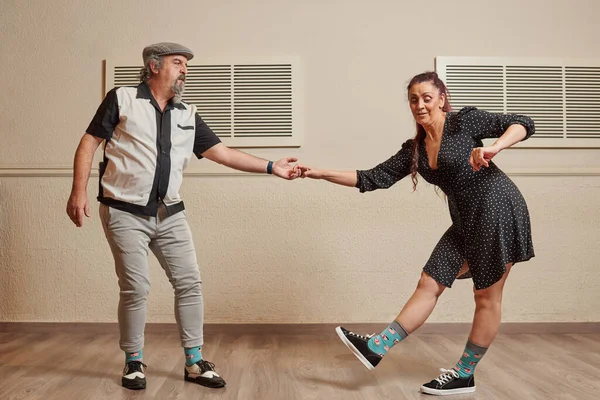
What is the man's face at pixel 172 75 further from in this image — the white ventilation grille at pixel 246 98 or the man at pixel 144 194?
the white ventilation grille at pixel 246 98

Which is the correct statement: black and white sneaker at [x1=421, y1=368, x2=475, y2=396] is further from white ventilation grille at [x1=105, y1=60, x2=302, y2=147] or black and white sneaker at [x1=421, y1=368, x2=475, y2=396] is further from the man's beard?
white ventilation grille at [x1=105, y1=60, x2=302, y2=147]

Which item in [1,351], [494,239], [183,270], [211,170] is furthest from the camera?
[211,170]

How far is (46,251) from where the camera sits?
369 centimetres

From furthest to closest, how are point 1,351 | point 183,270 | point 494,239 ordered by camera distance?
point 1,351
point 183,270
point 494,239

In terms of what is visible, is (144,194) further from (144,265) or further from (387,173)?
(387,173)

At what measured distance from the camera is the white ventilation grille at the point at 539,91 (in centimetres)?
368

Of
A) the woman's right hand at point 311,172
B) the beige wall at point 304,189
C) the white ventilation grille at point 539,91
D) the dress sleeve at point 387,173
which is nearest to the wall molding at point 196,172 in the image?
the beige wall at point 304,189

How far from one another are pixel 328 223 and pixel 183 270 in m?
1.33

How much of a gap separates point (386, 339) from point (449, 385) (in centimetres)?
30

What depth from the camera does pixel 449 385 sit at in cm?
231

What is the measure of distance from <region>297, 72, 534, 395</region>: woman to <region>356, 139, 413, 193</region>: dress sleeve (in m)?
0.11

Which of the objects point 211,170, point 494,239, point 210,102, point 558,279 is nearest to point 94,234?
point 211,170

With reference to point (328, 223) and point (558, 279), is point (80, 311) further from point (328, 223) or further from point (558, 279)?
point (558, 279)

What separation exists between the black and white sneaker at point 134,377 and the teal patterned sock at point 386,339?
3.04 feet
